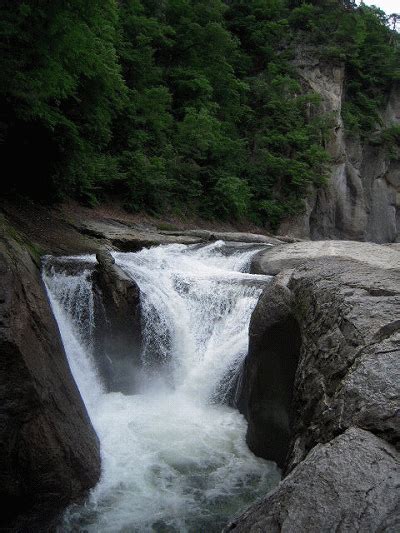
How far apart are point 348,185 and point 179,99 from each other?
12.1m

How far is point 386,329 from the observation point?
3.38 m

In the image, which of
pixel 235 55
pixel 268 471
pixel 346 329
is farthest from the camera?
pixel 235 55

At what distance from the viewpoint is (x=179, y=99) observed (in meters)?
19.9

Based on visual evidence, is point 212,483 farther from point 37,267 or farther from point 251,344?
point 37,267

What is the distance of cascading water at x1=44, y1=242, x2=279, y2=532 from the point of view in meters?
4.85

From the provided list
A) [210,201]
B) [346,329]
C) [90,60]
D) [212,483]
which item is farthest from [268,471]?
[210,201]

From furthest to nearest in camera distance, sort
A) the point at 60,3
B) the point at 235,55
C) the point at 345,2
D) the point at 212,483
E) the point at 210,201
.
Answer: the point at 345,2 → the point at 235,55 → the point at 210,201 → the point at 60,3 → the point at 212,483

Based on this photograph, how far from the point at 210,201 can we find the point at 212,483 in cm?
1409

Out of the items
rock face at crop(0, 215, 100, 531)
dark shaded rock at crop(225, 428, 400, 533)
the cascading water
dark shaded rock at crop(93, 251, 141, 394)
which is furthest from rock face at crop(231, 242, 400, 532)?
rock face at crop(0, 215, 100, 531)

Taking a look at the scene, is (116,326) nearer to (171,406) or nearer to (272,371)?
(171,406)

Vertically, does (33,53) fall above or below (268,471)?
above

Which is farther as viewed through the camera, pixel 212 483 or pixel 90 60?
pixel 90 60

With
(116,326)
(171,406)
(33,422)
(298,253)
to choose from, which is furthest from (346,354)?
(298,253)

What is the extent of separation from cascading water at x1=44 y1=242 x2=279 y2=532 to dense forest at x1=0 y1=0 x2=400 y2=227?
10.2 ft
